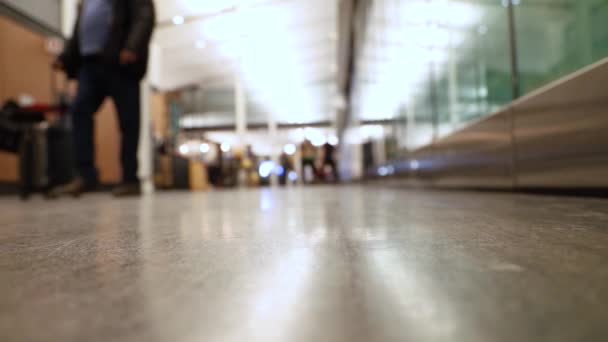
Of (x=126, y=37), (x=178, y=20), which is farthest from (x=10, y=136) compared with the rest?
(x=178, y=20)

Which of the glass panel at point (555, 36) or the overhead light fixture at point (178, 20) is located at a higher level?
the overhead light fixture at point (178, 20)

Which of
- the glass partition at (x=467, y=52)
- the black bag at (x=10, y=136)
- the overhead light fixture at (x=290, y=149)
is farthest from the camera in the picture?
the overhead light fixture at (x=290, y=149)

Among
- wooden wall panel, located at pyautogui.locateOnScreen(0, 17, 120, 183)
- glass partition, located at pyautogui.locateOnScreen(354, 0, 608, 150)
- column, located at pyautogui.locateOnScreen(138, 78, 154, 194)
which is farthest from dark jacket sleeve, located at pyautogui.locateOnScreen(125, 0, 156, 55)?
column, located at pyautogui.locateOnScreen(138, 78, 154, 194)

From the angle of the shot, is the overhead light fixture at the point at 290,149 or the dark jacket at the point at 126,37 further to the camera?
the overhead light fixture at the point at 290,149

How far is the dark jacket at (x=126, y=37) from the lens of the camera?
2.26m

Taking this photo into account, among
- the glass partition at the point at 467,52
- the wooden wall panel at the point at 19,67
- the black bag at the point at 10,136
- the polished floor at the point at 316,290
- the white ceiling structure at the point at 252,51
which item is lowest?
the polished floor at the point at 316,290

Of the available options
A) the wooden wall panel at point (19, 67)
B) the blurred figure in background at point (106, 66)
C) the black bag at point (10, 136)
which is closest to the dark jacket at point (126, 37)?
the blurred figure in background at point (106, 66)

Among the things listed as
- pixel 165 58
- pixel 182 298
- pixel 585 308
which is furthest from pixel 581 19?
pixel 165 58

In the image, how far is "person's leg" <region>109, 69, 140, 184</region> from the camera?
234 centimetres

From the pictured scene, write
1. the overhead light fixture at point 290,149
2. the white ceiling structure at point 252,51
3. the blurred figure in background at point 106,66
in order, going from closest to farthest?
the blurred figure in background at point 106,66
the white ceiling structure at point 252,51
the overhead light fixture at point 290,149

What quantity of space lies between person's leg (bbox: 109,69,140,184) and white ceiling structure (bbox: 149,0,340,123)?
16.4 feet

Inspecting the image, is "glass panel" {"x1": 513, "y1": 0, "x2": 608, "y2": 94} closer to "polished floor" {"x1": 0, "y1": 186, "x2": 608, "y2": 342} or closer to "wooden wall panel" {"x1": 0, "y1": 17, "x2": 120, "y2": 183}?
"polished floor" {"x1": 0, "y1": 186, "x2": 608, "y2": 342}

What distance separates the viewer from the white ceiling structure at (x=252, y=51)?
7.25 meters

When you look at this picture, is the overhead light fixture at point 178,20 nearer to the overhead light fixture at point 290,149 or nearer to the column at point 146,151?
the column at point 146,151
